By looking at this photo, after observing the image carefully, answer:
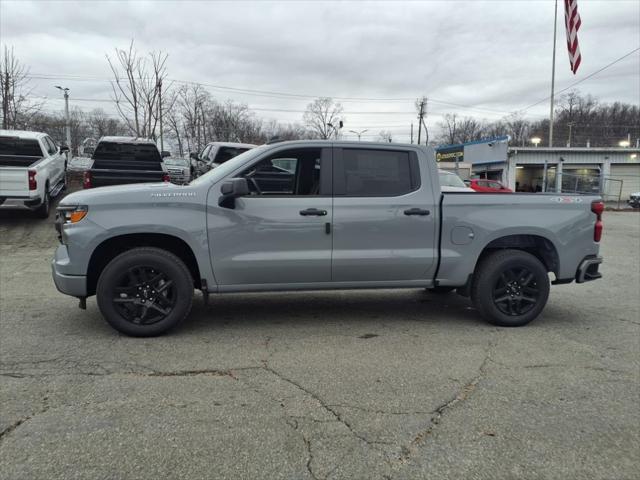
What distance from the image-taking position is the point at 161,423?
10.2 ft

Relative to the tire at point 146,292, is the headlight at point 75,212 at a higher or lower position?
higher

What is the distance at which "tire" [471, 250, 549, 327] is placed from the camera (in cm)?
524

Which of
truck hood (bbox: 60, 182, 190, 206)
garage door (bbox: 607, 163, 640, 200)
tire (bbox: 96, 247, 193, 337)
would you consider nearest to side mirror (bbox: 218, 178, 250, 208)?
truck hood (bbox: 60, 182, 190, 206)

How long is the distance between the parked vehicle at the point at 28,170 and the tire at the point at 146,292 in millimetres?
7487

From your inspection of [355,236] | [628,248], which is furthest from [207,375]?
[628,248]

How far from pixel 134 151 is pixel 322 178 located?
8.84 metres

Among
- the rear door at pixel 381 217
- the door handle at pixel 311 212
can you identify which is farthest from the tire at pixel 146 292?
the rear door at pixel 381 217

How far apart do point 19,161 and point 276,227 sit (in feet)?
32.1

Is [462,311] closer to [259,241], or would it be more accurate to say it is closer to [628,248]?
[259,241]

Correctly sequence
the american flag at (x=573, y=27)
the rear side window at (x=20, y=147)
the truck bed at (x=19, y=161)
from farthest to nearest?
the american flag at (x=573, y=27) → the rear side window at (x=20, y=147) → the truck bed at (x=19, y=161)

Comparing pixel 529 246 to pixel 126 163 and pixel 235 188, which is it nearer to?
pixel 235 188

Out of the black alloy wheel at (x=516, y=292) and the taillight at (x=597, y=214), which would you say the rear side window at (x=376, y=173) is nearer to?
the black alloy wheel at (x=516, y=292)

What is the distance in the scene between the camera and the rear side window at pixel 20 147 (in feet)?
38.1

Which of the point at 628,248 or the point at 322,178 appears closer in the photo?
the point at 322,178
